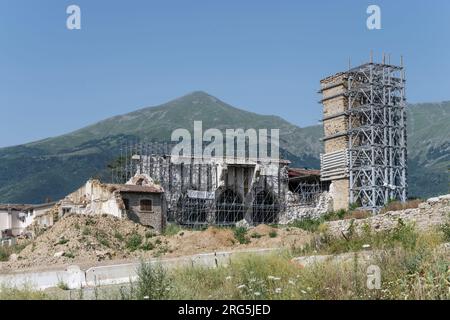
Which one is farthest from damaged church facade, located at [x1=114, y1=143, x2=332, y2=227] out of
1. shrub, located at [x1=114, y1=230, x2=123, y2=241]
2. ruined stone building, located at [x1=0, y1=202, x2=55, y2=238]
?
ruined stone building, located at [x1=0, y1=202, x2=55, y2=238]

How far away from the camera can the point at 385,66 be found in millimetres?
58750

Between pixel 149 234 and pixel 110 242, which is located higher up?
pixel 149 234

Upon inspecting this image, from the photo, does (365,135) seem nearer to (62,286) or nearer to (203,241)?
(203,241)

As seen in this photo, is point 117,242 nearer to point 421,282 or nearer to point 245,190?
point 245,190

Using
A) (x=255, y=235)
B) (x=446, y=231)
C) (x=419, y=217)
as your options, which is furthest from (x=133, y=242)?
(x=446, y=231)

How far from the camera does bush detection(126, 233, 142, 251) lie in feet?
121

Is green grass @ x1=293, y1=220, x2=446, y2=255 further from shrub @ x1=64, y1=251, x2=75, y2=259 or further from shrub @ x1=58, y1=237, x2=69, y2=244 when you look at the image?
shrub @ x1=58, y1=237, x2=69, y2=244

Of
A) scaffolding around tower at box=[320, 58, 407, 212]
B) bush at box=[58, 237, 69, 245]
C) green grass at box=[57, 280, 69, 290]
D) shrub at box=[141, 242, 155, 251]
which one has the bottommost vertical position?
shrub at box=[141, 242, 155, 251]

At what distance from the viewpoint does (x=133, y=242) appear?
37.6 m

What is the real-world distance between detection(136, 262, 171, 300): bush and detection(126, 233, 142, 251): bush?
80.7ft

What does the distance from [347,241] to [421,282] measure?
795 centimetres

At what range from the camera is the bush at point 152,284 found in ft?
36.9

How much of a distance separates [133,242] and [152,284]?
1035 inches

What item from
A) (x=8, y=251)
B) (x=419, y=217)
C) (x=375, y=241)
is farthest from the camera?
(x=8, y=251)
